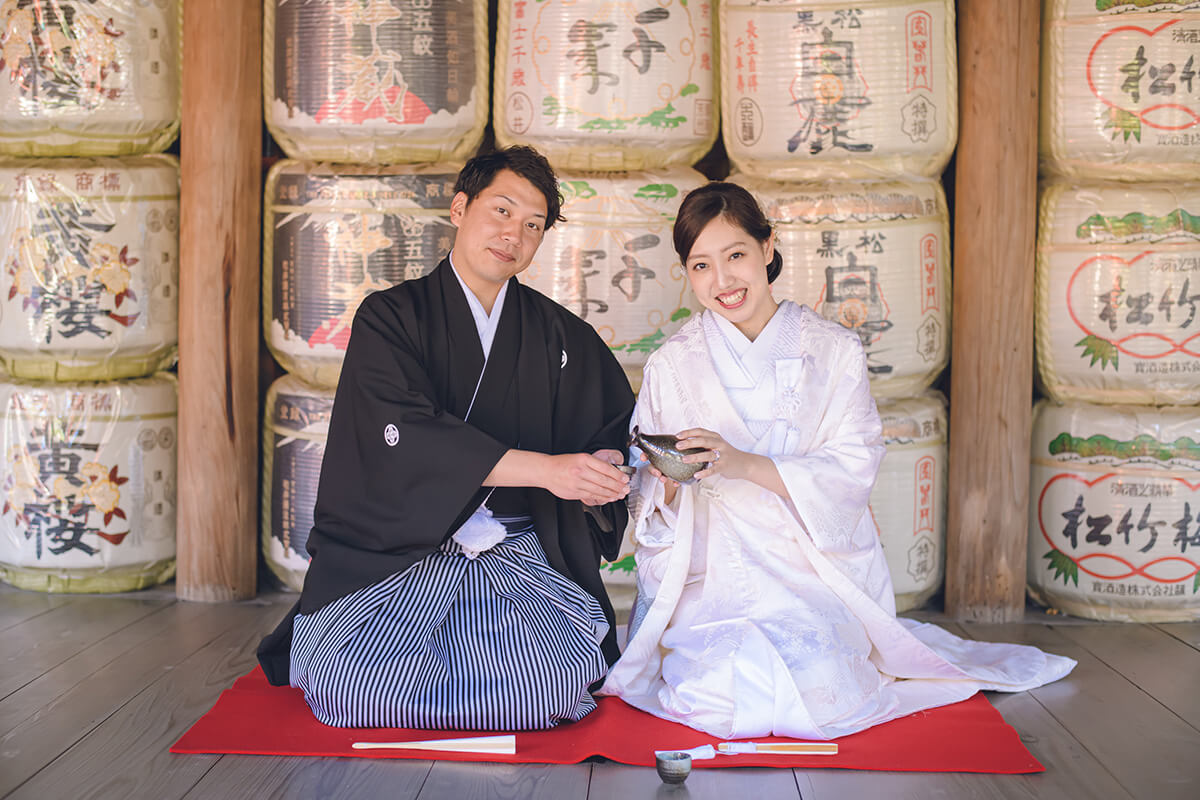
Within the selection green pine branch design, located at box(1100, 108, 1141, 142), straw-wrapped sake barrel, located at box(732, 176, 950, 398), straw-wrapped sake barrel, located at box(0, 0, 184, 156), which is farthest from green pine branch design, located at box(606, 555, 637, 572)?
straw-wrapped sake barrel, located at box(0, 0, 184, 156)

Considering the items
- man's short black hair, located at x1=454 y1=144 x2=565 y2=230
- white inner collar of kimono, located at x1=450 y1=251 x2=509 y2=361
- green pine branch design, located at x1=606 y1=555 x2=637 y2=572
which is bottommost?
green pine branch design, located at x1=606 y1=555 x2=637 y2=572

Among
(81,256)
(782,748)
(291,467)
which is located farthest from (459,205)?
(81,256)

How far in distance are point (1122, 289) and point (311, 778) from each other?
2916 millimetres

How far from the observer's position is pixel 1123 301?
12.3 ft

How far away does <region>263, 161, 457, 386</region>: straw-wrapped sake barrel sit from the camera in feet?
12.7

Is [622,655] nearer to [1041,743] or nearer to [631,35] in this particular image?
[1041,743]

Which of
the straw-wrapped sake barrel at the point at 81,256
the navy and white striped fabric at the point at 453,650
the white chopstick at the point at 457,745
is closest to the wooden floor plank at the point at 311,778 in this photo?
the white chopstick at the point at 457,745

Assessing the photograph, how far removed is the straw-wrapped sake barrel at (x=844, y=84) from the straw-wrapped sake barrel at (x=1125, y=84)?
0.35 m

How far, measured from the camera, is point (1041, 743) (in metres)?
2.69

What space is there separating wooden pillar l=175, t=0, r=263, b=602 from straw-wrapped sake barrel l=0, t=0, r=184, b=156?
0.16 meters

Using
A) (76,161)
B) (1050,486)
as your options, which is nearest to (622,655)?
(1050,486)

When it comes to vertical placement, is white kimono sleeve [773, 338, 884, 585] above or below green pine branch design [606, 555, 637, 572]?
above

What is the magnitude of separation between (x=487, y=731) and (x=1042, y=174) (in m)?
2.73

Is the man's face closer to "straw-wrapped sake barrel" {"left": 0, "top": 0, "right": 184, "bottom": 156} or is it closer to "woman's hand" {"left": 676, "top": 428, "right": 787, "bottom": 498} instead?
"woman's hand" {"left": 676, "top": 428, "right": 787, "bottom": 498}
